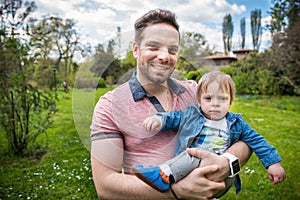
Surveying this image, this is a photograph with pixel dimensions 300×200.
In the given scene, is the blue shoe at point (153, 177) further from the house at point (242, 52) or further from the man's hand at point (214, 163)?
the house at point (242, 52)

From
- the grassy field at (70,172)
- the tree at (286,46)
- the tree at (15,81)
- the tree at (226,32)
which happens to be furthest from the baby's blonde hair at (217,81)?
the tree at (286,46)

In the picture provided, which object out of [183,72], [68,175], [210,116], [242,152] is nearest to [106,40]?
[183,72]

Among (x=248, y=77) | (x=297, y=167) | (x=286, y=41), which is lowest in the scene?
(x=297, y=167)

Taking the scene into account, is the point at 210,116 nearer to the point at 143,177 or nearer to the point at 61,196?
the point at 143,177

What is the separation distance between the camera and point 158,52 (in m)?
1.13

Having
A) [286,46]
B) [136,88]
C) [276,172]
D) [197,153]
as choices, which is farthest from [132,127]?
[286,46]

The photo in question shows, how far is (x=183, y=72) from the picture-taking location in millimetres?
1318

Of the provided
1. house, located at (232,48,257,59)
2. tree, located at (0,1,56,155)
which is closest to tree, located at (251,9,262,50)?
house, located at (232,48,257,59)

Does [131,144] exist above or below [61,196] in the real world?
above

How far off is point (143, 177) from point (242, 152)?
48 cm

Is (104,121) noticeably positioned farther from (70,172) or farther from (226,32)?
(226,32)

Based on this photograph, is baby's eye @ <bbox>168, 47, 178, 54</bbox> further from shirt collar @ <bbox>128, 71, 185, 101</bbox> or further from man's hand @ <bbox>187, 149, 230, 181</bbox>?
man's hand @ <bbox>187, 149, 230, 181</bbox>

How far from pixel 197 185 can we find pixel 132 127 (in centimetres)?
32

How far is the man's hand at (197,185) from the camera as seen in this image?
115cm
